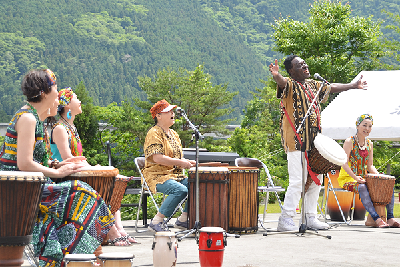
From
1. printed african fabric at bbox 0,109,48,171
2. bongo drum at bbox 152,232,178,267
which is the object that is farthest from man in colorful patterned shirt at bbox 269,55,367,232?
printed african fabric at bbox 0,109,48,171

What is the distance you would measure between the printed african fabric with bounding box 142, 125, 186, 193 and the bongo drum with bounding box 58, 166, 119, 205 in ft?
6.50

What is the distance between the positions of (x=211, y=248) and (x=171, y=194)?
222 centimetres

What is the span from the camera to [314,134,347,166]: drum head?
581cm

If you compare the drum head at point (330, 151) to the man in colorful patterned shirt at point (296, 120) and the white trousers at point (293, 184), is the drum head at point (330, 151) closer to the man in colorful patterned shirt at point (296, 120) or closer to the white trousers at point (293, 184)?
the man in colorful patterned shirt at point (296, 120)

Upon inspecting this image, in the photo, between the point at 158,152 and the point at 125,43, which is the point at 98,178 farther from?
the point at 125,43

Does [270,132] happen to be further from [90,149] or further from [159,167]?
[159,167]

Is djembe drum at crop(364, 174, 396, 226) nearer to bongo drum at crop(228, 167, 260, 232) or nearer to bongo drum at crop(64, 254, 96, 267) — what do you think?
bongo drum at crop(228, 167, 260, 232)

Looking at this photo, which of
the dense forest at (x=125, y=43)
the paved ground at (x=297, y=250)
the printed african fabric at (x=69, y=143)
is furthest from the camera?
the dense forest at (x=125, y=43)

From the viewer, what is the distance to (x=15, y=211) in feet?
9.84

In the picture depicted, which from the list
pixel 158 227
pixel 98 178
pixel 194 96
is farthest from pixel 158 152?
pixel 194 96

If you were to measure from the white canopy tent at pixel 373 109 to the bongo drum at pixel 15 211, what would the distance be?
8804 millimetres

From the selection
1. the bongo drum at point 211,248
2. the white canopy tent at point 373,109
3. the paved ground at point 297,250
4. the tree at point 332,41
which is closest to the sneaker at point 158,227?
the paved ground at point 297,250

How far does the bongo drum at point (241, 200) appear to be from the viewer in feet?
20.5

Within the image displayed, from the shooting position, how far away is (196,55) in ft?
315
